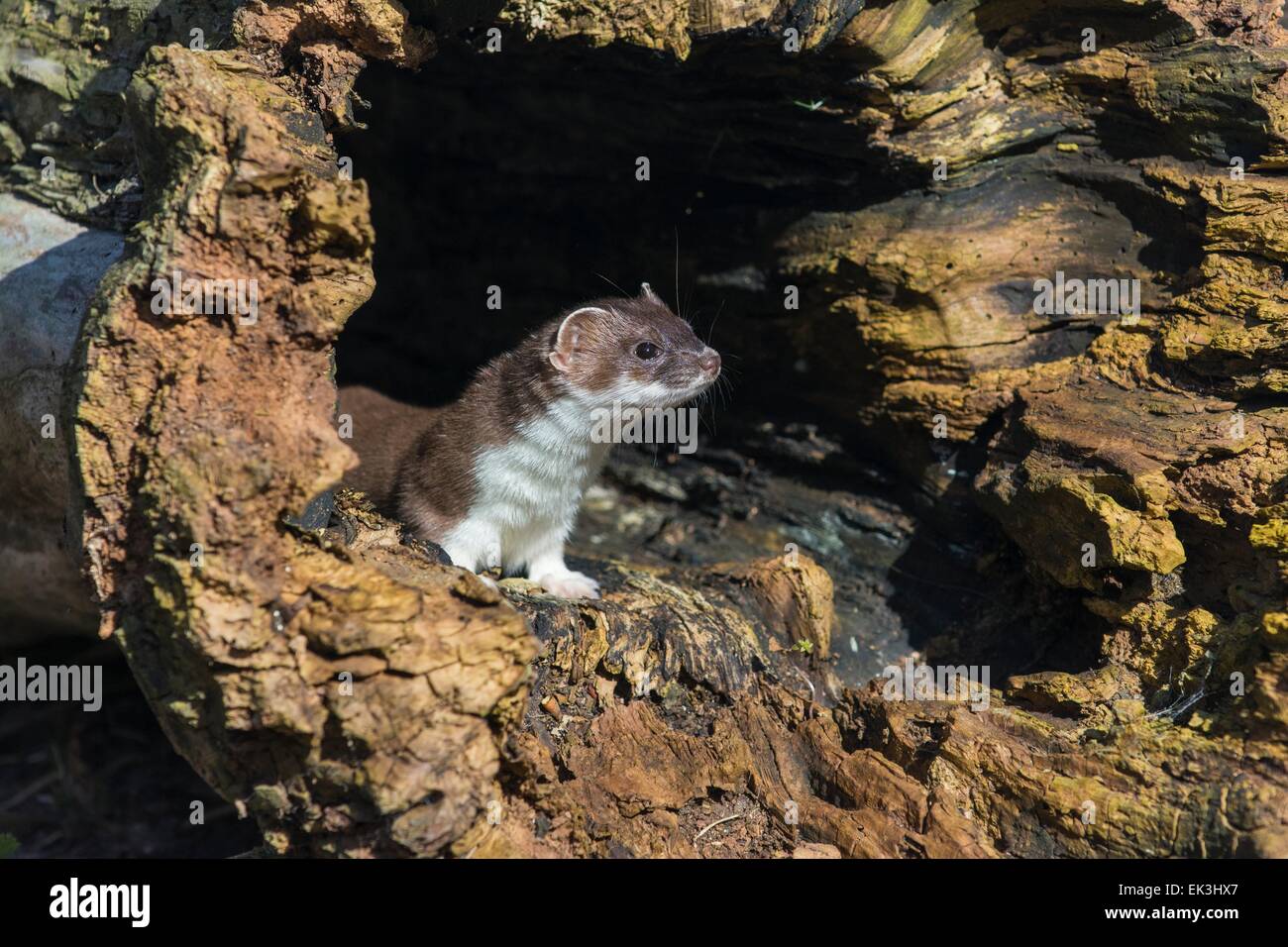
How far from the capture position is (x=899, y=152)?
5.86 metres

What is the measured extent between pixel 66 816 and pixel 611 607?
426 centimetres

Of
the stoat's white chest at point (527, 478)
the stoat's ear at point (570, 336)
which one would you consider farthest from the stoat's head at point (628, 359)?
the stoat's white chest at point (527, 478)

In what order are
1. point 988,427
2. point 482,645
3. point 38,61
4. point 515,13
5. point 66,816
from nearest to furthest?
point 482,645 < point 515,13 < point 38,61 < point 988,427 < point 66,816

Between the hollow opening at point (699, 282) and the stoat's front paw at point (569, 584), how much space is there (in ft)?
4.19

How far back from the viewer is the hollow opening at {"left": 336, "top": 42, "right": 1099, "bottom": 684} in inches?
236

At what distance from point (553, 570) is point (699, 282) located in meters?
2.45

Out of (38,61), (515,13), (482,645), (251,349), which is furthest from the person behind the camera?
(38,61)

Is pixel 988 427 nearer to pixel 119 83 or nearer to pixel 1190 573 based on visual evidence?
pixel 1190 573

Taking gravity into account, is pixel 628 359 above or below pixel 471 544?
above

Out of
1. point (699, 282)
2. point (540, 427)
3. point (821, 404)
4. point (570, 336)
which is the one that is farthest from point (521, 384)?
point (821, 404)

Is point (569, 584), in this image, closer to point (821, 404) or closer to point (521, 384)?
point (521, 384)

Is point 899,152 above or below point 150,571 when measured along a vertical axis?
above

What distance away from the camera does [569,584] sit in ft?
19.9

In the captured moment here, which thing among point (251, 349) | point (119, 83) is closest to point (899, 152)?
point (251, 349)
